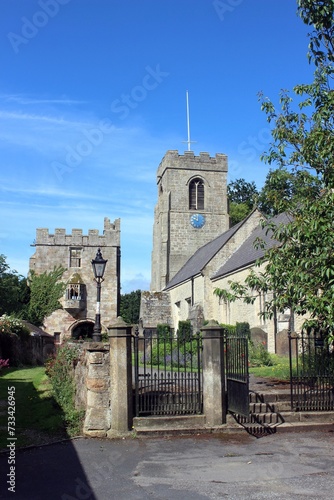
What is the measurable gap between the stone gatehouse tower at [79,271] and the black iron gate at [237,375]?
33.5 metres

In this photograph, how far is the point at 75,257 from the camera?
149ft

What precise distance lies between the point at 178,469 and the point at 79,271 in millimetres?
38324

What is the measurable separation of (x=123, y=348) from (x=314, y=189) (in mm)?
5396

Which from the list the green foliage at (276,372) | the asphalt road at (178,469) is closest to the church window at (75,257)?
the green foliage at (276,372)

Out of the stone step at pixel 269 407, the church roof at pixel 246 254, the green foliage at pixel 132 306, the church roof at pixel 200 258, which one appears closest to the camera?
the stone step at pixel 269 407

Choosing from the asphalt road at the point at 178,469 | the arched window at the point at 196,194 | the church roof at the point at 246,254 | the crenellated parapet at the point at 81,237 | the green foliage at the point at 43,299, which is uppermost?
the arched window at the point at 196,194

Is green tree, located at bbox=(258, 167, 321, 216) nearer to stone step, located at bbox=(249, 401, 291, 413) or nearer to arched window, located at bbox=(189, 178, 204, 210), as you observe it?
stone step, located at bbox=(249, 401, 291, 413)

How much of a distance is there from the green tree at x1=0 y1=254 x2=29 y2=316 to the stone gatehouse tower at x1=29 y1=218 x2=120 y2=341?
2195mm

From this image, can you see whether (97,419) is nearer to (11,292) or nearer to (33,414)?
(33,414)

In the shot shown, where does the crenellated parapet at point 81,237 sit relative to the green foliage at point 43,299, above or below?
above

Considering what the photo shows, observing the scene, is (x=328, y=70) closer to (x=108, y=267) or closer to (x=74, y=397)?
(x=74, y=397)

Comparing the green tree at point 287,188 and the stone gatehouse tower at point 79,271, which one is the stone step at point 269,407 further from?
the stone gatehouse tower at point 79,271

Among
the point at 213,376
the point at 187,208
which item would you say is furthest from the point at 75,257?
the point at 213,376

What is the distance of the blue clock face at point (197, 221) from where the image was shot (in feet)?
157
